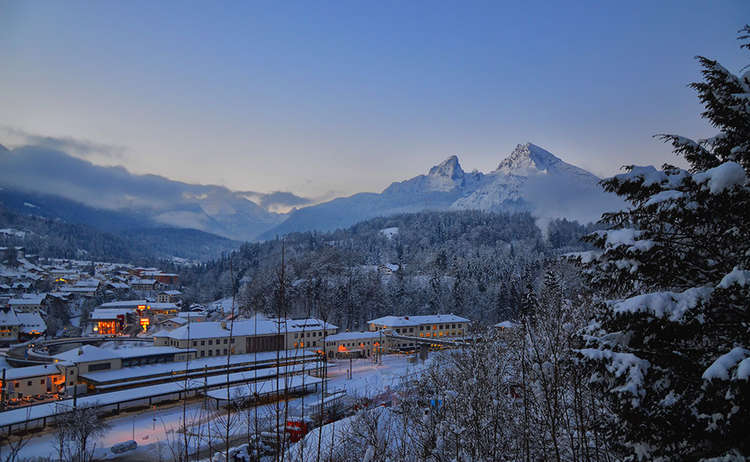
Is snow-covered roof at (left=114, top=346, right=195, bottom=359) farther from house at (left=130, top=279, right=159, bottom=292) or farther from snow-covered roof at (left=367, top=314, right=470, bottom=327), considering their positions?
house at (left=130, top=279, right=159, bottom=292)

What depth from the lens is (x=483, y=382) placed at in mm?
6617

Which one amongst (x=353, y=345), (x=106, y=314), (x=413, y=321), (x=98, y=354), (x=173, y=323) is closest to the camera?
(x=98, y=354)

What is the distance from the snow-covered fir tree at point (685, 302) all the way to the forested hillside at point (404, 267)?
63.3 feet

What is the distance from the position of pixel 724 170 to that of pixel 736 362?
4.87 ft

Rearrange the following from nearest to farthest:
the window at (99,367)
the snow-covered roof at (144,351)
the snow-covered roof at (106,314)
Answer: the window at (99,367) → the snow-covered roof at (144,351) → the snow-covered roof at (106,314)

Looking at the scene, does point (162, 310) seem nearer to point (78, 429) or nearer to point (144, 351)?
point (144, 351)

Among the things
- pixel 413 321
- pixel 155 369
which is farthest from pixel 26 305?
pixel 413 321

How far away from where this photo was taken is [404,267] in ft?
292

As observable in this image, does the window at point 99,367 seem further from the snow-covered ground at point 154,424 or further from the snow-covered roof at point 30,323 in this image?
the snow-covered roof at point 30,323

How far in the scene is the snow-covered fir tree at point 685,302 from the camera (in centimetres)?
310

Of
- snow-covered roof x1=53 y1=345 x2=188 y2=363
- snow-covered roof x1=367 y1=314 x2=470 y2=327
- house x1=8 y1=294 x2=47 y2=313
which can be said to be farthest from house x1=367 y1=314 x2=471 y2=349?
house x1=8 y1=294 x2=47 y2=313

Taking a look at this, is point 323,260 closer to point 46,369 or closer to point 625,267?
point 46,369

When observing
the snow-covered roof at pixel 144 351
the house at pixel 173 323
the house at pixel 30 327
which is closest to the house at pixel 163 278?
the house at pixel 30 327

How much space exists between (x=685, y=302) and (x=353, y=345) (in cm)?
3936
